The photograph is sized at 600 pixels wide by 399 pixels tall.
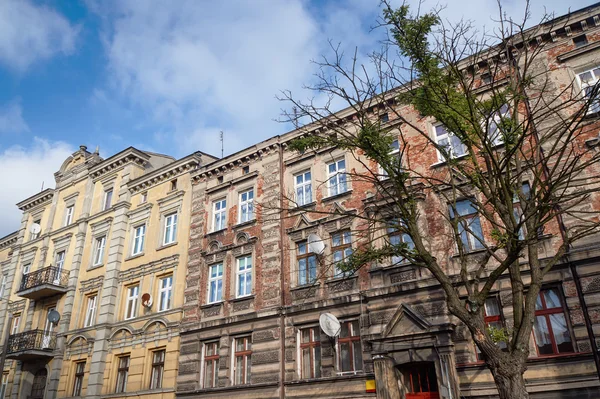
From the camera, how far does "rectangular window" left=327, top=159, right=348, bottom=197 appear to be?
58.0 feet

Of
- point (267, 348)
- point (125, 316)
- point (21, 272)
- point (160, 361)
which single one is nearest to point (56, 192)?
point (21, 272)

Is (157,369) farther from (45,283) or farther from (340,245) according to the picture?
(340,245)

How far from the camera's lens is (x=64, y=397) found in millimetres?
21750

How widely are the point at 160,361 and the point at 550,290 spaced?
1468 centimetres

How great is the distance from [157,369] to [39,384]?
332 inches

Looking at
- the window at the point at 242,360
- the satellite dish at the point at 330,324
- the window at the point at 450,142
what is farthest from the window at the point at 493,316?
the window at the point at 242,360

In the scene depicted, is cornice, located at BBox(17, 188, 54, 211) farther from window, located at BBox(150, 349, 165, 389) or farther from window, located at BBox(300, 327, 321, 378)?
window, located at BBox(300, 327, 321, 378)

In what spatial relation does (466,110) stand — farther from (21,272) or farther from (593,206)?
(21,272)

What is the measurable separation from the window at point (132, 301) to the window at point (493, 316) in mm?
15172

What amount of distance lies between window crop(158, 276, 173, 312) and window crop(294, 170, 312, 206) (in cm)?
689

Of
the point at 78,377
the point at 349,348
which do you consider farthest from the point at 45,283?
the point at 349,348

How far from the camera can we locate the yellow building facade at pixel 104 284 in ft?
66.5

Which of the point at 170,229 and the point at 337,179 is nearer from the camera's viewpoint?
the point at 337,179

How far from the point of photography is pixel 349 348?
15086 mm
